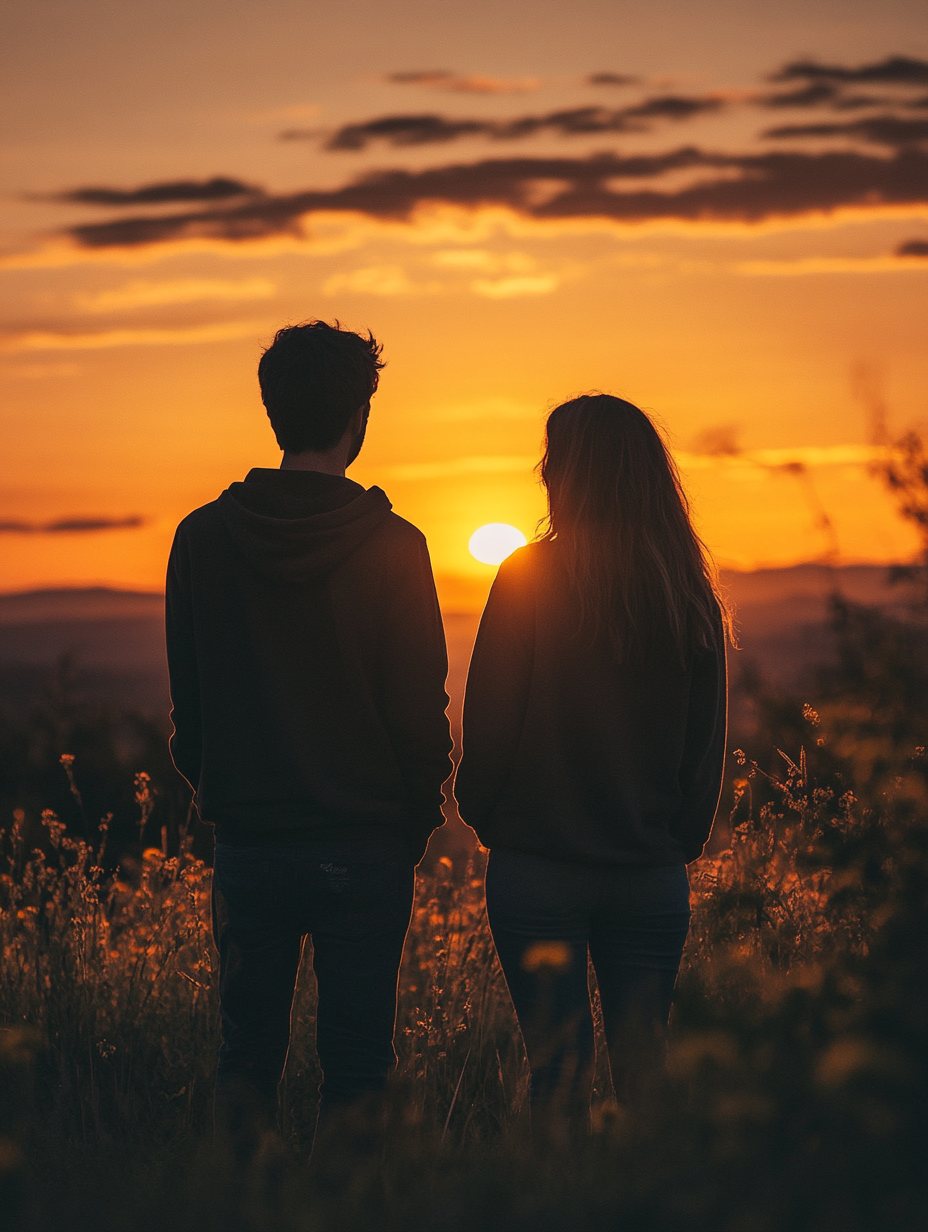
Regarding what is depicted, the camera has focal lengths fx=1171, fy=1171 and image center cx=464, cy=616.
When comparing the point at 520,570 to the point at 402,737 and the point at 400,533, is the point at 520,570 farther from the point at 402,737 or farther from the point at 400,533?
the point at 402,737

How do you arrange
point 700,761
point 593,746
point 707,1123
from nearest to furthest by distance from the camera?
1. point 707,1123
2. point 593,746
3. point 700,761

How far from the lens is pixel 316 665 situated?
3.01 m

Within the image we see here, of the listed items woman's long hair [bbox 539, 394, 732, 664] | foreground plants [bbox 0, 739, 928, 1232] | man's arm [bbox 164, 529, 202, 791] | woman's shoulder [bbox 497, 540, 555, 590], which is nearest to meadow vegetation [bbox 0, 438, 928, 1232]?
foreground plants [bbox 0, 739, 928, 1232]

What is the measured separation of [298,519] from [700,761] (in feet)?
4.13

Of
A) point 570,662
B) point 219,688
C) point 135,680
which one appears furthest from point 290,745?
point 135,680

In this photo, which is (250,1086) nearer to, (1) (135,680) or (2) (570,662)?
(2) (570,662)

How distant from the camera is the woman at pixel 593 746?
9.76 ft

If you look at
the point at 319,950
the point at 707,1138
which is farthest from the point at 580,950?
the point at 707,1138

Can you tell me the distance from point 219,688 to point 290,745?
265 mm

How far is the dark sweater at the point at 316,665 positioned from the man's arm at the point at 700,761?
0.66 meters

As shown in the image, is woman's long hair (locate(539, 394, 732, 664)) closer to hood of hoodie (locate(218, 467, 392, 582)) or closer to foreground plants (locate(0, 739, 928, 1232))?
hood of hoodie (locate(218, 467, 392, 582))

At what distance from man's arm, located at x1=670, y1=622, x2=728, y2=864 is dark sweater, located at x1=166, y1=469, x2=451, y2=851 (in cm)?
66

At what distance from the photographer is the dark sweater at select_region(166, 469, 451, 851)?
9.79ft

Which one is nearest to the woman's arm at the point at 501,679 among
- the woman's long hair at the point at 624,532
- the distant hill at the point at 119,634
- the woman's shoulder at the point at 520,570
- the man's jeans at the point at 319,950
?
the woman's shoulder at the point at 520,570
